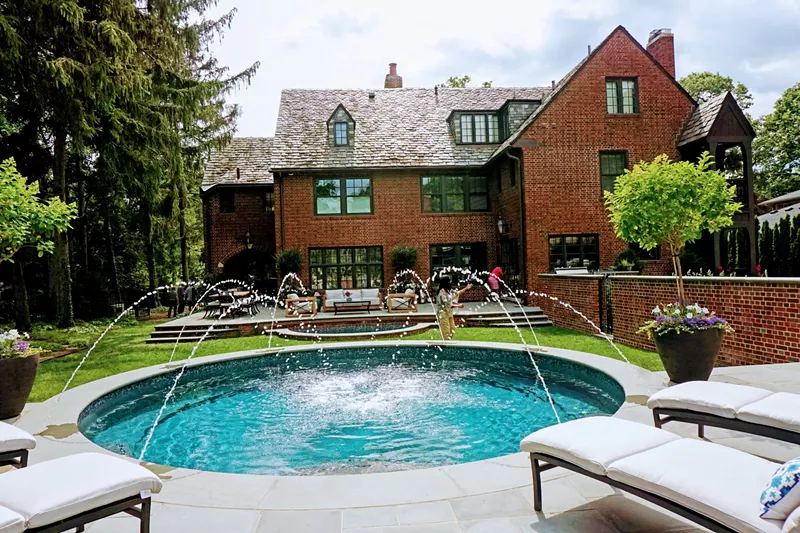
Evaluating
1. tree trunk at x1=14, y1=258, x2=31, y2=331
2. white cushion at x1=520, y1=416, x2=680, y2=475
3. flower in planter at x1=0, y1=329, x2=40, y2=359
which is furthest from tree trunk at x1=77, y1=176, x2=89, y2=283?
white cushion at x1=520, y1=416, x2=680, y2=475

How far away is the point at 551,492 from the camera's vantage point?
11.4 ft

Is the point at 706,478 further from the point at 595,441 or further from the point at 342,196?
the point at 342,196

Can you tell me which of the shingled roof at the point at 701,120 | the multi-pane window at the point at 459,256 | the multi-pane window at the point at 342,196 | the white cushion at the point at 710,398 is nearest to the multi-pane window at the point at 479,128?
the multi-pane window at the point at 459,256

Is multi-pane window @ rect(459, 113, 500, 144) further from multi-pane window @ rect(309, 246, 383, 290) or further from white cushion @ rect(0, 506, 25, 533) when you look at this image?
white cushion @ rect(0, 506, 25, 533)

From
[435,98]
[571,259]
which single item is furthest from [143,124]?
[571,259]

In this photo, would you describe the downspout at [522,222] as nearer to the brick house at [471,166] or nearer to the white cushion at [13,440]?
the brick house at [471,166]

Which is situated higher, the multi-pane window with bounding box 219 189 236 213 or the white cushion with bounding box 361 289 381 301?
the multi-pane window with bounding box 219 189 236 213

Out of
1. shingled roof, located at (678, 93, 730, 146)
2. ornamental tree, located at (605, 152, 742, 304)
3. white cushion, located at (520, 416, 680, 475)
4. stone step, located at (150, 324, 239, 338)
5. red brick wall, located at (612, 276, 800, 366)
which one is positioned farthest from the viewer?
shingled roof, located at (678, 93, 730, 146)

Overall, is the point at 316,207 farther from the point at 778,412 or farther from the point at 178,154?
the point at 778,412

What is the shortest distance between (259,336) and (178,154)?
7067mm

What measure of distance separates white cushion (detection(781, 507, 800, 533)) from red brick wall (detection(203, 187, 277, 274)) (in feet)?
73.4

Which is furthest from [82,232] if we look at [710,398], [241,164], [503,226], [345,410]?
[710,398]

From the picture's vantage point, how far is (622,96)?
18188 millimetres

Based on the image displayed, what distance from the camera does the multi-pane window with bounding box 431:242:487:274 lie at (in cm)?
2045
